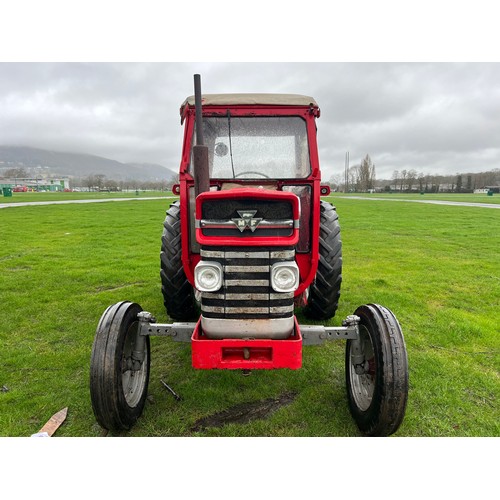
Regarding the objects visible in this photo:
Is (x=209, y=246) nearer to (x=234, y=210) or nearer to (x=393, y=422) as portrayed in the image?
(x=234, y=210)

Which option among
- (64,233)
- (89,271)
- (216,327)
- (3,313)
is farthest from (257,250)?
(64,233)

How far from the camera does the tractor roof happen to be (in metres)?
3.38

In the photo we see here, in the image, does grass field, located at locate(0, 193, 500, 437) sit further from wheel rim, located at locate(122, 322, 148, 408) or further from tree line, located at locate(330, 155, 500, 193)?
tree line, located at locate(330, 155, 500, 193)

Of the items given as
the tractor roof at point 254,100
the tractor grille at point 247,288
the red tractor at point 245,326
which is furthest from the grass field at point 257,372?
the tractor roof at point 254,100

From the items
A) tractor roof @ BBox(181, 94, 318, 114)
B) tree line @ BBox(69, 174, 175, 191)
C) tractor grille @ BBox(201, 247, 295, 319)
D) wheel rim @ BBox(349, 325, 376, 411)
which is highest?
tree line @ BBox(69, 174, 175, 191)

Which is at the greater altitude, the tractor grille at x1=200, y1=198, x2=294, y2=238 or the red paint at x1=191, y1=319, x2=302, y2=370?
the tractor grille at x1=200, y1=198, x2=294, y2=238

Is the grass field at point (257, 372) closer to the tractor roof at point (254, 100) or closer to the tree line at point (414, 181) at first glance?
the tractor roof at point (254, 100)

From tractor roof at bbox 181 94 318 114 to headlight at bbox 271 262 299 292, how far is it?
1700 mm

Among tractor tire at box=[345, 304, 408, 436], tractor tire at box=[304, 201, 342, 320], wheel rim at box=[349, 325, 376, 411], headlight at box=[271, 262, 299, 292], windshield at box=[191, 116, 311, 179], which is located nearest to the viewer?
tractor tire at box=[345, 304, 408, 436]

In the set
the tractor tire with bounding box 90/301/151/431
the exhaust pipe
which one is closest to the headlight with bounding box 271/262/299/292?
the exhaust pipe

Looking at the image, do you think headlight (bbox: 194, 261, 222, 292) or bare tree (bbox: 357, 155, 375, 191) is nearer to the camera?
headlight (bbox: 194, 261, 222, 292)

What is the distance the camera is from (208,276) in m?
2.52

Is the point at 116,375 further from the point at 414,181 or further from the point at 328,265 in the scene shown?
the point at 414,181

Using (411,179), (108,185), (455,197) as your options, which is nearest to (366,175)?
(411,179)
